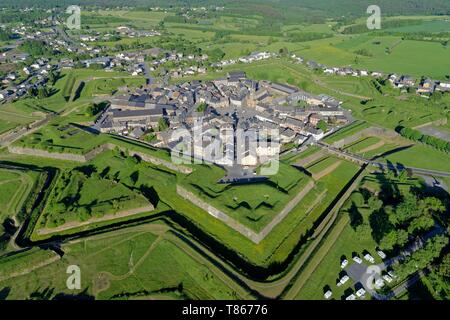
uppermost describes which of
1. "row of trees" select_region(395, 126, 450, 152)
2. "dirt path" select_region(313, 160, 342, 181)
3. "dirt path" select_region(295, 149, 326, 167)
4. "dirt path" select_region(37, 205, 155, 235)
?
"row of trees" select_region(395, 126, 450, 152)

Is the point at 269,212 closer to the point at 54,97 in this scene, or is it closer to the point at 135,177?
the point at 135,177

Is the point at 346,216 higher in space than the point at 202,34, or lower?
lower

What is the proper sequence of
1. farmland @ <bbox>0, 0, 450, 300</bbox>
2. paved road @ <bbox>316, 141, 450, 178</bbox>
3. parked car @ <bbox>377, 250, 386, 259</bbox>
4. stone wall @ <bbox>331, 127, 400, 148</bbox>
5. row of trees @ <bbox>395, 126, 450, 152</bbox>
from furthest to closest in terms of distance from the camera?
stone wall @ <bbox>331, 127, 400, 148</bbox>, row of trees @ <bbox>395, 126, 450, 152</bbox>, paved road @ <bbox>316, 141, 450, 178</bbox>, parked car @ <bbox>377, 250, 386, 259</bbox>, farmland @ <bbox>0, 0, 450, 300</bbox>

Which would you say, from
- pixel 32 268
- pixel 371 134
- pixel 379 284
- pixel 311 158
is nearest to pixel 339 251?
pixel 379 284

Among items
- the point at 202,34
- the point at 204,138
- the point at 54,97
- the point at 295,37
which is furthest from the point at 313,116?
the point at 202,34

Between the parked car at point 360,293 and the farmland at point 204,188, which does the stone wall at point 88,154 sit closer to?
the farmland at point 204,188

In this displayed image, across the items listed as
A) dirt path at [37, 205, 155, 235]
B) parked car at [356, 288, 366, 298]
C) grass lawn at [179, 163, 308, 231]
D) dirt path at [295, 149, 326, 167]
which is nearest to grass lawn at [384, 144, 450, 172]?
dirt path at [295, 149, 326, 167]

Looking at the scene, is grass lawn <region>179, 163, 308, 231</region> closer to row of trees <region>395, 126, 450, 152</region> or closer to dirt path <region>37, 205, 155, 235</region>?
dirt path <region>37, 205, 155, 235</region>

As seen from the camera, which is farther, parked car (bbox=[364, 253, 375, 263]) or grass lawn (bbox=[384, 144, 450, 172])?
grass lawn (bbox=[384, 144, 450, 172])

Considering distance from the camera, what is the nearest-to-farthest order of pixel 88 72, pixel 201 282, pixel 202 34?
pixel 201 282, pixel 88 72, pixel 202 34
